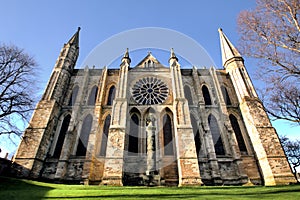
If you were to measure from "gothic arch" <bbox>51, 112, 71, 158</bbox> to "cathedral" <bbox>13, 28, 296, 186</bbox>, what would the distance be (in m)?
0.08

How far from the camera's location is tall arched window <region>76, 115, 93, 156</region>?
1470 centimetres

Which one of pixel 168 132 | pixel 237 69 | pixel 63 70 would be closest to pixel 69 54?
pixel 63 70

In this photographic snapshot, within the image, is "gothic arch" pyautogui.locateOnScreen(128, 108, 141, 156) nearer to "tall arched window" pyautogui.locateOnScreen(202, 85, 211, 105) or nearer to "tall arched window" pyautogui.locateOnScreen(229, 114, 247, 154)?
"tall arched window" pyautogui.locateOnScreen(202, 85, 211, 105)

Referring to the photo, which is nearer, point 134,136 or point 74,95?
point 134,136

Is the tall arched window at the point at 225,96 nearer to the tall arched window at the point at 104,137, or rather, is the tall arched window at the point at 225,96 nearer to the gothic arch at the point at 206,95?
the gothic arch at the point at 206,95

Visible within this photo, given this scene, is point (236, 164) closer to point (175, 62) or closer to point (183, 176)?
point (183, 176)

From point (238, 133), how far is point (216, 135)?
2.02 m

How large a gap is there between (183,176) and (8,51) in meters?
→ 14.0

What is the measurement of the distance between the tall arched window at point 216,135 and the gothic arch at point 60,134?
12735 millimetres

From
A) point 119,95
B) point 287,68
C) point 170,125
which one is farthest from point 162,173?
point 287,68

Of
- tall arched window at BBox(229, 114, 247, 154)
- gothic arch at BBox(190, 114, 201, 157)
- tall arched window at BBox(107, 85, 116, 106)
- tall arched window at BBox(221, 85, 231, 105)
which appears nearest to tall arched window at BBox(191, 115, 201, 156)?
gothic arch at BBox(190, 114, 201, 157)

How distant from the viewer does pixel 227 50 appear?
66.2 feet

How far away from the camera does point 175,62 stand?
62.9ft

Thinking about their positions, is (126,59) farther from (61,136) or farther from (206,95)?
(61,136)
